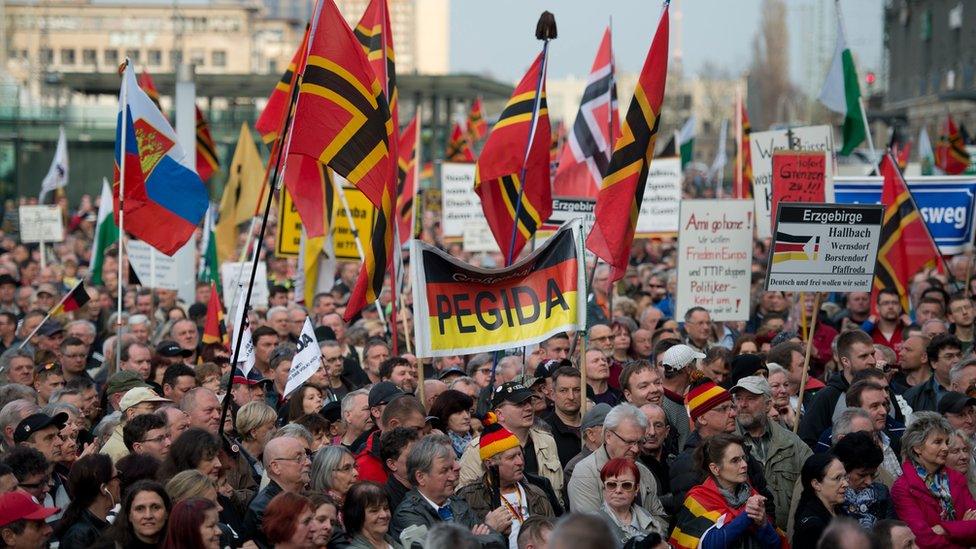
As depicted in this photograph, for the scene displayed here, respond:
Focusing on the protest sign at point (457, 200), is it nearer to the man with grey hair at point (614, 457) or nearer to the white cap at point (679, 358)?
the white cap at point (679, 358)

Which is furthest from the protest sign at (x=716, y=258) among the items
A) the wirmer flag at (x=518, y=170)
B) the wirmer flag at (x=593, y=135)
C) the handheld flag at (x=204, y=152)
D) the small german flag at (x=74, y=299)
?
the handheld flag at (x=204, y=152)

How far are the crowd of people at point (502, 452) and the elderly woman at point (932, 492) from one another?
0.04 ft

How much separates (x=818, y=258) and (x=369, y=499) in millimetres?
5176

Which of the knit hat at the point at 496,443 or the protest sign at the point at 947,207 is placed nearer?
the knit hat at the point at 496,443

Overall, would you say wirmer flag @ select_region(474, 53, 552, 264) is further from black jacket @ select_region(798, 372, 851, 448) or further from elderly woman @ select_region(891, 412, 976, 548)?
elderly woman @ select_region(891, 412, 976, 548)

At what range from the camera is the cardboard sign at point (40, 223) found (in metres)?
21.2

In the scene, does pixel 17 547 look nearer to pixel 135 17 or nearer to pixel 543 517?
pixel 543 517

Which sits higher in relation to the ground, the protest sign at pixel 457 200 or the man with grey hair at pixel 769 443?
the protest sign at pixel 457 200

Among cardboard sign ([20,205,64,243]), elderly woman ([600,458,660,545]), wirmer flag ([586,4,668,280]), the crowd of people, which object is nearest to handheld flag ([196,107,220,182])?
cardboard sign ([20,205,64,243])

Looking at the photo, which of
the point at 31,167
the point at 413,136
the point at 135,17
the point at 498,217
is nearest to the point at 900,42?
the point at 31,167

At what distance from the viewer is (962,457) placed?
8008 mm

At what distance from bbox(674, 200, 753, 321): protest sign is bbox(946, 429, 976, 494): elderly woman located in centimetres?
517

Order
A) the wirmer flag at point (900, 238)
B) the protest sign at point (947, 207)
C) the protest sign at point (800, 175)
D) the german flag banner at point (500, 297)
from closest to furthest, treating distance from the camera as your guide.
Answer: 1. the german flag banner at point (500, 297)
2. the protest sign at point (800, 175)
3. the wirmer flag at point (900, 238)
4. the protest sign at point (947, 207)

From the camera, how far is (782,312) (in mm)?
14828
